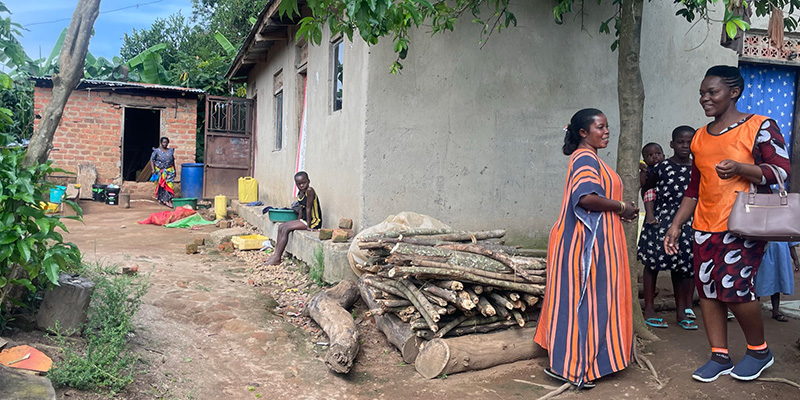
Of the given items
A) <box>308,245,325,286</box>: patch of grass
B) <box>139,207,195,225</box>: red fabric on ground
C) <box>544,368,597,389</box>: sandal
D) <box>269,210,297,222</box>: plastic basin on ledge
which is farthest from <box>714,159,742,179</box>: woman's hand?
<box>139,207,195,225</box>: red fabric on ground

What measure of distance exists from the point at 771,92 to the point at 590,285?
5.98m

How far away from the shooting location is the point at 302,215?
707cm

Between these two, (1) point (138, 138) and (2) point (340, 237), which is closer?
(2) point (340, 237)

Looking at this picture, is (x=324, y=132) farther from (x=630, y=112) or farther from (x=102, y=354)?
(x=102, y=354)

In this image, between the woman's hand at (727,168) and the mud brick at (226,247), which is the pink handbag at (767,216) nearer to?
the woman's hand at (727,168)

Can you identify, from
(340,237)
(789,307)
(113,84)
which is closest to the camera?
(789,307)

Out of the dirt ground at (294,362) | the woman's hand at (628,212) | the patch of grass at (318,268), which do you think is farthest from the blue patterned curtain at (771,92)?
the patch of grass at (318,268)

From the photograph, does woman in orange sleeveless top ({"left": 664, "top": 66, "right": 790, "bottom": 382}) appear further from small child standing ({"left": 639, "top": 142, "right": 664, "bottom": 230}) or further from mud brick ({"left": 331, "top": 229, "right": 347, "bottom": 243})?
mud brick ({"left": 331, "top": 229, "right": 347, "bottom": 243})

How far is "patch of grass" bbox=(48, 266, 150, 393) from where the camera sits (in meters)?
3.01

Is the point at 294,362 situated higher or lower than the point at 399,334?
lower

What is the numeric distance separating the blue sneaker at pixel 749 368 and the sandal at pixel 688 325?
1.13m

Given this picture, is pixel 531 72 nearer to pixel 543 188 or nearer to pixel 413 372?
pixel 543 188

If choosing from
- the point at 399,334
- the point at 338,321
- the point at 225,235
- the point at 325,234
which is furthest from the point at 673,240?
the point at 225,235

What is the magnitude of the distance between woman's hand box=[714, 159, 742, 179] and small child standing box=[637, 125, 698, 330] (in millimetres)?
1507
